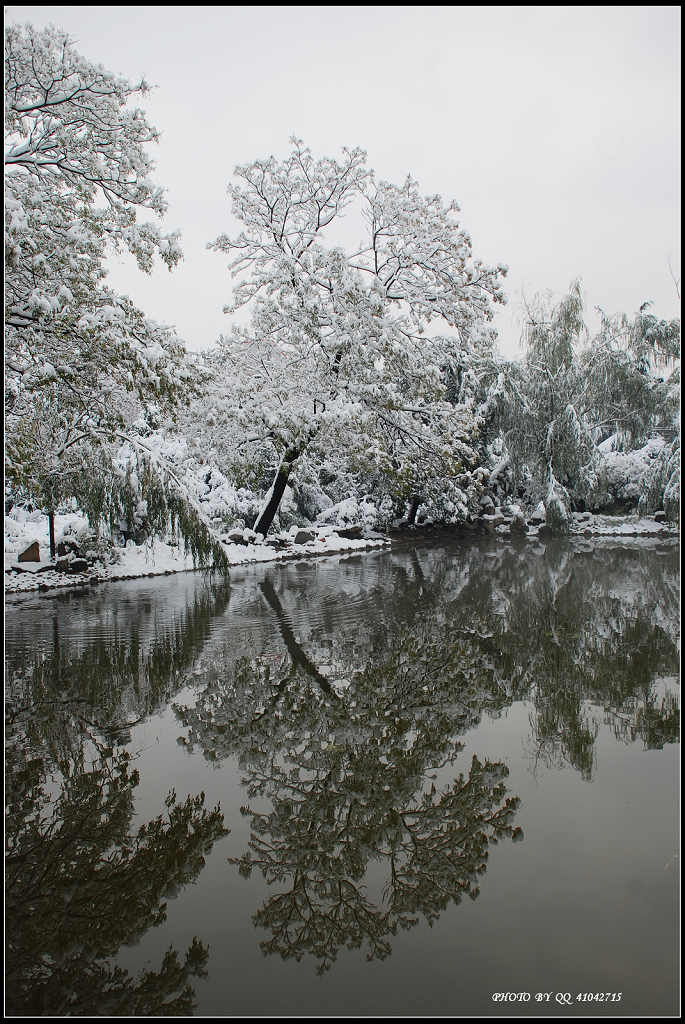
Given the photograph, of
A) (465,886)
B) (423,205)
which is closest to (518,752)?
(465,886)

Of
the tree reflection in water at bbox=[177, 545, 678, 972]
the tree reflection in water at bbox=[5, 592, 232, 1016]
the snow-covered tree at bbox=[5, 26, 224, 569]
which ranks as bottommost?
the tree reflection in water at bbox=[5, 592, 232, 1016]

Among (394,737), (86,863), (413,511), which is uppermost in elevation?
(413,511)

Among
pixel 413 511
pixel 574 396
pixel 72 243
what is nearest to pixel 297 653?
pixel 72 243

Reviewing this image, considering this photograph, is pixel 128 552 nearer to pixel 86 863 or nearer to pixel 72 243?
pixel 72 243

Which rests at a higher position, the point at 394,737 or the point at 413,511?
the point at 413,511

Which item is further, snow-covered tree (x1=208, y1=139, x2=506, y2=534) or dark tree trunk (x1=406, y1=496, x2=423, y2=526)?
dark tree trunk (x1=406, y1=496, x2=423, y2=526)

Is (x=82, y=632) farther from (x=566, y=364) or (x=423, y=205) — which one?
(x=566, y=364)

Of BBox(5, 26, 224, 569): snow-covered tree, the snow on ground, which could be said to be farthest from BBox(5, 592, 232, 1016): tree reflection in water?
the snow on ground

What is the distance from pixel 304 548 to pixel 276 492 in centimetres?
186

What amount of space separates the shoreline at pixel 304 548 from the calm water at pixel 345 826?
245 inches

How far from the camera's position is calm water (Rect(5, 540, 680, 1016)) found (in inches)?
84.7

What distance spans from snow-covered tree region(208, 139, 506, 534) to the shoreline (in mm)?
2207

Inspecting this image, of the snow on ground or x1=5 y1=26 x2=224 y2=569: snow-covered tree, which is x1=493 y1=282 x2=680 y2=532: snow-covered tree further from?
x1=5 y1=26 x2=224 y2=569: snow-covered tree

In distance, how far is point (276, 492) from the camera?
18.3m
